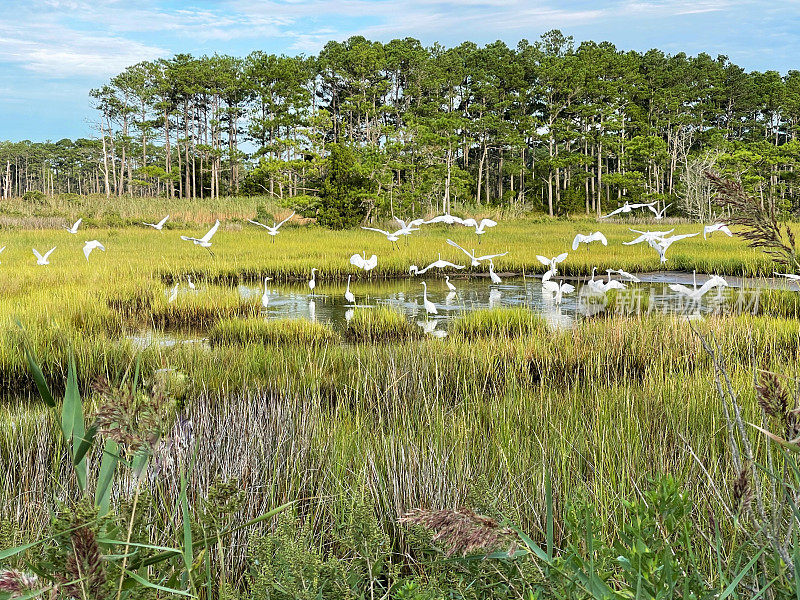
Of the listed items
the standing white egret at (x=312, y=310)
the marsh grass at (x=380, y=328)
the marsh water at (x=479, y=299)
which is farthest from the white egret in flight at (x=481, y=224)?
the marsh grass at (x=380, y=328)

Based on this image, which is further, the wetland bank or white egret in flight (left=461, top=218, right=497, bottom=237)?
white egret in flight (left=461, top=218, right=497, bottom=237)

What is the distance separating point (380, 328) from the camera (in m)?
6.46

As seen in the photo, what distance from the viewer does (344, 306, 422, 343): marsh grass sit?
20.5ft

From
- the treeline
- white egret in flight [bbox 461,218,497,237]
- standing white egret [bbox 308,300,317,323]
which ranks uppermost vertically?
the treeline

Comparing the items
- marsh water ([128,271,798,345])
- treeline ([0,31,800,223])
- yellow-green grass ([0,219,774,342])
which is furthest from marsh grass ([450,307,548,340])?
treeline ([0,31,800,223])

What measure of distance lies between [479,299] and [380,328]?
2.56 meters

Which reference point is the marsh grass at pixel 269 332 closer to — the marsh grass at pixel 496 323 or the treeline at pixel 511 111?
the marsh grass at pixel 496 323

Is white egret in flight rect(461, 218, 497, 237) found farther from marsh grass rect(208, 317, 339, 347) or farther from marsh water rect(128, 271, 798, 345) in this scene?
marsh grass rect(208, 317, 339, 347)

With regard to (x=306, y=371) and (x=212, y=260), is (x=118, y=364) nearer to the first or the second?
(x=306, y=371)

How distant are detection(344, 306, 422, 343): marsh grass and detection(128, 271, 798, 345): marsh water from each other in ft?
0.62

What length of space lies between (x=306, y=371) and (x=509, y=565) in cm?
327

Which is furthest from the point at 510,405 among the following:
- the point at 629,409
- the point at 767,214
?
the point at 767,214

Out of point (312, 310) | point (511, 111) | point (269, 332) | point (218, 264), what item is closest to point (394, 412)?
point (269, 332)

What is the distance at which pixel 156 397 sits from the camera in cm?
82
